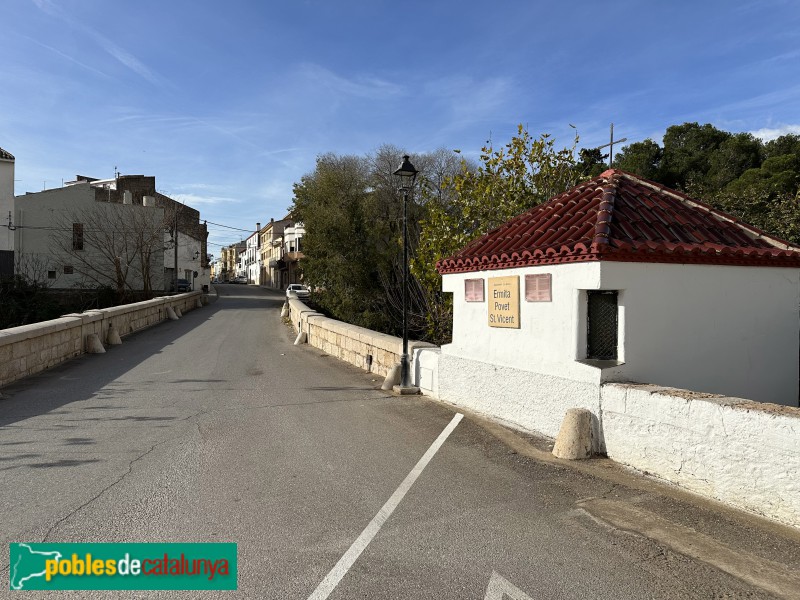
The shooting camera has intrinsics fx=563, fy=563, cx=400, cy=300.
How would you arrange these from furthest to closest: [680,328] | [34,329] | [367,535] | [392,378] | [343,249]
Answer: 1. [343,249]
2. [34,329]
3. [392,378]
4. [680,328]
5. [367,535]

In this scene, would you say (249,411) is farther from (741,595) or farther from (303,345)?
(303,345)

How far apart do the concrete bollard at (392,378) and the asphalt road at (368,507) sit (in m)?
1.47

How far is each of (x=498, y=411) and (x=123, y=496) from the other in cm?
473

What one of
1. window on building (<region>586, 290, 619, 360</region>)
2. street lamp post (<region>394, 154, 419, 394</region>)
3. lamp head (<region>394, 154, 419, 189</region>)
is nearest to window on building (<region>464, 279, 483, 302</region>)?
street lamp post (<region>394, 154, 419, 394</region>)

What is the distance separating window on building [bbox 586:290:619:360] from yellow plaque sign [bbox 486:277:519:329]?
1052mm

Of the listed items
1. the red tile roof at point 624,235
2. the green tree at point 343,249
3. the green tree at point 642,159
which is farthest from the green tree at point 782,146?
the red tile roof at point 624,235

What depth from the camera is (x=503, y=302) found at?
24.7ft

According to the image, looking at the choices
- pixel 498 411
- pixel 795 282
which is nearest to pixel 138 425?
pixel 498 411

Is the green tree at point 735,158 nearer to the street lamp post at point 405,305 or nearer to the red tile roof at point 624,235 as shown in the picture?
the red tile roof at point 624,235

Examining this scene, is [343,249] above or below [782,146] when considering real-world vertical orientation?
below

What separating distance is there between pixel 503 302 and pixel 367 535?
163 inches

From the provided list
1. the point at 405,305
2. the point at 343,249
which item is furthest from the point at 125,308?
the point at 405,305

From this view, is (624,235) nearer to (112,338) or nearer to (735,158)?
(112,338)

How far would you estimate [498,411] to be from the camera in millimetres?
7730
